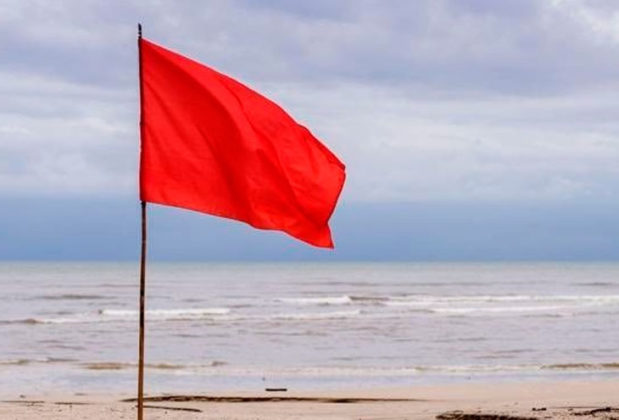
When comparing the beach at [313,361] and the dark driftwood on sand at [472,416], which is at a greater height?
the beach at [313,361]

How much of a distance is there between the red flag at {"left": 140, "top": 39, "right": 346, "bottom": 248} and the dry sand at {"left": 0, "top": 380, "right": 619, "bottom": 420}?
7.31 metres

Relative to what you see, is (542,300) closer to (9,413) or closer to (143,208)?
(9,413)

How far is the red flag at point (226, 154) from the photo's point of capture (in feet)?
30.1

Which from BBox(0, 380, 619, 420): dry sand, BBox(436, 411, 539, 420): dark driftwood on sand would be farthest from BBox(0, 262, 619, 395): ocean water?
BBox(436, 411, 539, 420): dark driftwood on sand

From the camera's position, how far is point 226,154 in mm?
9305

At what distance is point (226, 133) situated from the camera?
30.5ft

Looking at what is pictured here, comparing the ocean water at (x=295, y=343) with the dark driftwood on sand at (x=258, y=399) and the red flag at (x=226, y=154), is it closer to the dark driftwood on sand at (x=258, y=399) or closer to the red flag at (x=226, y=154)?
the dark driftwood on sand at (x=258, y=399)

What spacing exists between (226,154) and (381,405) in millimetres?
10561

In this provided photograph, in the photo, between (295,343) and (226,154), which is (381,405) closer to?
(226,154)

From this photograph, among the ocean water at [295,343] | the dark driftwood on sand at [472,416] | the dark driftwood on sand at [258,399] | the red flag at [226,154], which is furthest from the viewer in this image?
the ocean water at [295,343]

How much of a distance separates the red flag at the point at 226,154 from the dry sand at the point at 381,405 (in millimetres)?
7310

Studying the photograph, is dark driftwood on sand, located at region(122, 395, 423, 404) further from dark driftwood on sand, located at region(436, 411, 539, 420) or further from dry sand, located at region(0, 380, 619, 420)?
dark driftwood on sand, located at region(436, 411, 539, 420)

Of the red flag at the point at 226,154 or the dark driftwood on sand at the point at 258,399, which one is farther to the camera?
the dark driftwood on sand at the point at 258,399

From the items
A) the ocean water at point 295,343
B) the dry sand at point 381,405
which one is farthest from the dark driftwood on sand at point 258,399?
the ocean water at point 295,343
